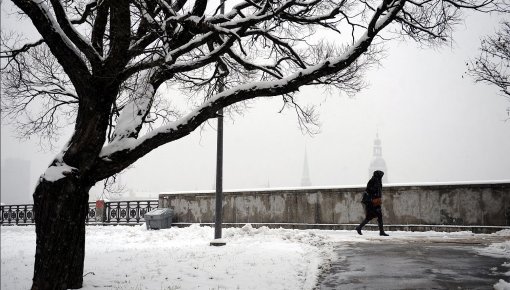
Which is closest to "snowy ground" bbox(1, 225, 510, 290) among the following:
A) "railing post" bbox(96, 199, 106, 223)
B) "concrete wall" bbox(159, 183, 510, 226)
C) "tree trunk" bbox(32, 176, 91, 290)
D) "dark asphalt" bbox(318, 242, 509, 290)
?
"dark asphalt" bbox(318, 242, 509, 290)

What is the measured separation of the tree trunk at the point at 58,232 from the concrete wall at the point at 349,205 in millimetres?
11249

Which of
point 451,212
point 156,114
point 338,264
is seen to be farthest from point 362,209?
point 156,114

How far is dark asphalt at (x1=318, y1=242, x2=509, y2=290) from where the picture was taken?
5.95 meters

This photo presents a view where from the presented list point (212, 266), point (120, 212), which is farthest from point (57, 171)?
point (120, 212)

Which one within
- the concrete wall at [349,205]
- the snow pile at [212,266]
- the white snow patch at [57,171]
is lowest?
the snow pile at [212,266]

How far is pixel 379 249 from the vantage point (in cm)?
937

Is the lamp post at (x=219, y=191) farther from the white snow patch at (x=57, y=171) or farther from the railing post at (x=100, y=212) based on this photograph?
the railing post at (x=100, y=212)

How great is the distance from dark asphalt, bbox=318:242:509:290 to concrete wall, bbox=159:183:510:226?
15.4ft

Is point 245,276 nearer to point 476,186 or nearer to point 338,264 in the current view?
point 338,264

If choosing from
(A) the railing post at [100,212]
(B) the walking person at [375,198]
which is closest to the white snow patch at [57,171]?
(B) the walking person at [375,198]

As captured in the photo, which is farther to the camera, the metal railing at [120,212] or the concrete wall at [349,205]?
the metal railing at [120,212]

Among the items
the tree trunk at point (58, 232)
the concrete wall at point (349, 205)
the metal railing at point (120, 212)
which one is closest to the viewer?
the tree trunk at point (58, 232)

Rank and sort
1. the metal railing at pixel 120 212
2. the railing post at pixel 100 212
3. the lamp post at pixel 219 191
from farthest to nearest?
the railing post at pixel 100 212
the metal railing at pixel 120 212
the lamp post at pixel 219 191

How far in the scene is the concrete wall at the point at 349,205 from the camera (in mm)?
13562
